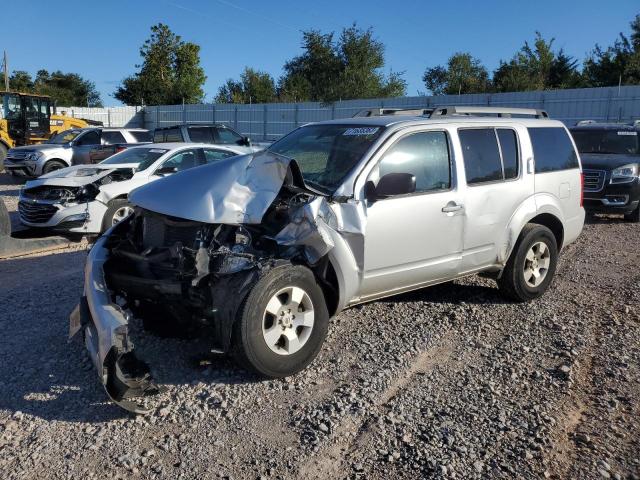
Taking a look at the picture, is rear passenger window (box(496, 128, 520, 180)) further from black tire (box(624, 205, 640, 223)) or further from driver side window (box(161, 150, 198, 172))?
black tire (box(624, 205, 640, 223))

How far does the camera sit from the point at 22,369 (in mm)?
4316

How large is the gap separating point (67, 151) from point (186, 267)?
615 inches

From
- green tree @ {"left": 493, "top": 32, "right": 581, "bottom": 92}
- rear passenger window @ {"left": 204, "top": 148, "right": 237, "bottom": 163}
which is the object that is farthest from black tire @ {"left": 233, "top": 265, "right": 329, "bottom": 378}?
green tree @ {"left": 493, "top": 32, "right": 581, "bottom": 92}

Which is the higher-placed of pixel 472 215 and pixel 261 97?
pixel 261 97

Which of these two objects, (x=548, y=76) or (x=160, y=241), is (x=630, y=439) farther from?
(x=548, y=76)

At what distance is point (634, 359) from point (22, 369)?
15.3 ft

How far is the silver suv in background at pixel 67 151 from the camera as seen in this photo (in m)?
17.2

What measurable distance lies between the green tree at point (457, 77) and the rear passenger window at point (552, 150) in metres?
42.0

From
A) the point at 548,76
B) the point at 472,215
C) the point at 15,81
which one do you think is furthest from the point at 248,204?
the point at 15,81

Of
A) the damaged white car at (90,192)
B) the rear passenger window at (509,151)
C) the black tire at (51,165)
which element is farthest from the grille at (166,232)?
the black tire at (51,165)

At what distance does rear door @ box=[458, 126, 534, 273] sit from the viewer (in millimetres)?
5316

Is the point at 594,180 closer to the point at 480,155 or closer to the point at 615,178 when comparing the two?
the point at 615,178

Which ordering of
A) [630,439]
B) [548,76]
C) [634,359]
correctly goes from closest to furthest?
[630,439] < [634,359] < [548,76]

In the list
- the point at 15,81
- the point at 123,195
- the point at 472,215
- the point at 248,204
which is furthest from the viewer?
the point at 15,81
